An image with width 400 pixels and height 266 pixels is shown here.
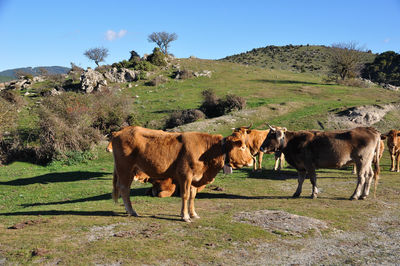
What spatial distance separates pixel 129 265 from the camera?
19.6 ft

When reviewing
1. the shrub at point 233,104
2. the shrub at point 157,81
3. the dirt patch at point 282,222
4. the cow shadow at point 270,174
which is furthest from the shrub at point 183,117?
the dirt patch at point 282,222

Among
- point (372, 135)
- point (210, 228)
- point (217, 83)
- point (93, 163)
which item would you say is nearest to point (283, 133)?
point (372, 135)

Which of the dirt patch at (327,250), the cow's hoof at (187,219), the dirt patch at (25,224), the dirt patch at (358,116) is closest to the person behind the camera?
the dirt patch at (327,250)

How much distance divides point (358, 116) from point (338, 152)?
21130 millimetres

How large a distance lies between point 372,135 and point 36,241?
1148 centimetres

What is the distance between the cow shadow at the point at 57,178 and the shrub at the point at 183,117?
655 inches

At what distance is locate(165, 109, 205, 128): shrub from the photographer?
1363 inches

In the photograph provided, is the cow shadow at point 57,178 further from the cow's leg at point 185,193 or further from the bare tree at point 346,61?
the bare tree at point 346,61

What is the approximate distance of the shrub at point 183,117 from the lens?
34625 millimetres

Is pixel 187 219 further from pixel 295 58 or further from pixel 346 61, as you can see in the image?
pixel 295 58

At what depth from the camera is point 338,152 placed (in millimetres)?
Answer: 11922

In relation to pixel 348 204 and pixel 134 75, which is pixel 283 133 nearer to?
pixel 348 204

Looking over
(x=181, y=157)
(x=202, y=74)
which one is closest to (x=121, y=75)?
(x=202, y=74)

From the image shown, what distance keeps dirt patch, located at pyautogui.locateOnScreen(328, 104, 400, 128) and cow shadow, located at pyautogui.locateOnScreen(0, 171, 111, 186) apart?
21.4m
